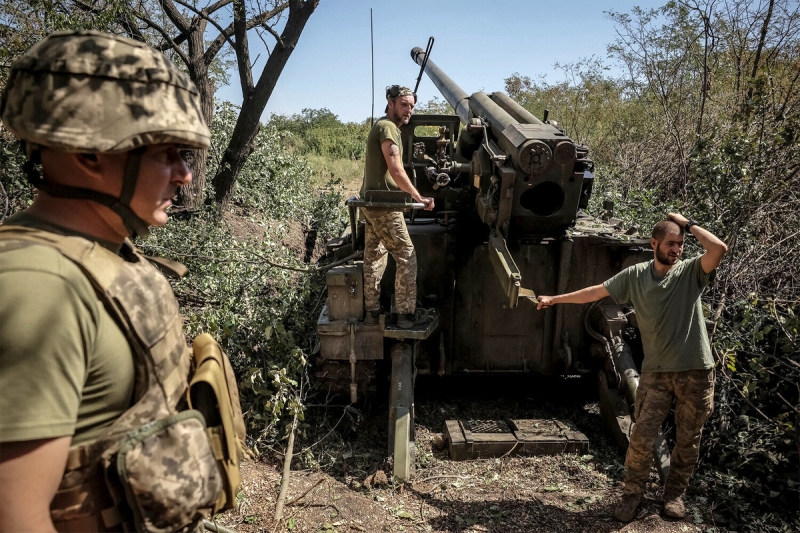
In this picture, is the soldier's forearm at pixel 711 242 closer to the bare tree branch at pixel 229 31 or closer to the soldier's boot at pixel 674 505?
the soldier's boot at pixel 674 505

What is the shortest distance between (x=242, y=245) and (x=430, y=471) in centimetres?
331

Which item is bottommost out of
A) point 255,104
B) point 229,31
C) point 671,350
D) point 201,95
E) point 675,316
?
point 671,350

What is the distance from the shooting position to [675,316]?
13.0 ft

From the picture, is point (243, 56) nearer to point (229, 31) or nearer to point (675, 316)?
point (229, 31)

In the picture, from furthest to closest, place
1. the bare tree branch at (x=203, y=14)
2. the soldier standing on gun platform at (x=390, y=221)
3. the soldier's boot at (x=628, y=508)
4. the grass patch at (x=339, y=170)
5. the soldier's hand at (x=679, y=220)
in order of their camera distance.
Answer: the grass patch at (x=339, y=170)
the bare tree branch at (x=203, y=14)
the soldier standing on gun platform at (x=390, y=221)
the soldier's boot at (x=628, y=508)
the soldier's hand at (x=679, y=220)

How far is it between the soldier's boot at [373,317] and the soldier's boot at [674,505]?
256 centimetres

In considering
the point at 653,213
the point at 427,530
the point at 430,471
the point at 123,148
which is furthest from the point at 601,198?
the point at 123,148

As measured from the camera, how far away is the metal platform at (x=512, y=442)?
16.8 ft

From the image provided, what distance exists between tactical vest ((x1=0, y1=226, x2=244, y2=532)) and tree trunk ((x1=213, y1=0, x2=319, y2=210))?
8.31 meters

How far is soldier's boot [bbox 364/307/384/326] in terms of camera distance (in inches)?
211

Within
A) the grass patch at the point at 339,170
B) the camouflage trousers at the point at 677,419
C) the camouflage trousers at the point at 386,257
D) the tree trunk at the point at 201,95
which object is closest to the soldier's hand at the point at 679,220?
the camouflage trousers at the point at 677,419

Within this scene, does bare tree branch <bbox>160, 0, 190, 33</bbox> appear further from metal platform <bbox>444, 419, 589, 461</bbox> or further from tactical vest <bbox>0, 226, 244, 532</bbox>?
tactical vest <bbox>0, 226, 244, 532</bbox>

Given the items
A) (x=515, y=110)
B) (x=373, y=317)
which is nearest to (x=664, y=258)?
(x=373, y=317)

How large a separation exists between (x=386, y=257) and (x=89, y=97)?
414cm
